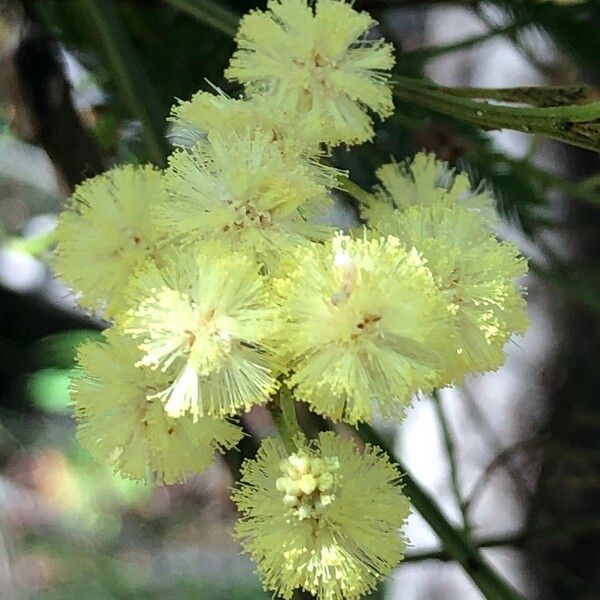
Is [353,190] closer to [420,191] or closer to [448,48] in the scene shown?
[420,191]

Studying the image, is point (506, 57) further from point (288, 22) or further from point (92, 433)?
point (92, 433)

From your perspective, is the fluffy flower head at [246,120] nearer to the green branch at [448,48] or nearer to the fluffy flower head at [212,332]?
the fluffy flower head at [212,332]

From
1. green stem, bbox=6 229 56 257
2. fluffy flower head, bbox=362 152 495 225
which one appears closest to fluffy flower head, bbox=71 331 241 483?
fluffy flower head, bbox=362 152 495 225

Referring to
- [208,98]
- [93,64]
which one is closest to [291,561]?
[208,98]

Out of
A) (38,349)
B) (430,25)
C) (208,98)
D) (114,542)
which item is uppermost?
(430,25)

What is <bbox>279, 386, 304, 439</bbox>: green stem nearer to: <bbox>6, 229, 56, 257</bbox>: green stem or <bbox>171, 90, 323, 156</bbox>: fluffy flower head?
<bbox>171, 90, 323, 156</bbox>: fluffy flower head

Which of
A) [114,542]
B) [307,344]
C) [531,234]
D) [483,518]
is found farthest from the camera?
[114,542]

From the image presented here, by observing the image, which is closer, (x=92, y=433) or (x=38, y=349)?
(x=92, y=433)

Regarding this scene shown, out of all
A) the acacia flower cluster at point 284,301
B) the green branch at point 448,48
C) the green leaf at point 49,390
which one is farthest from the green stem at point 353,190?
the green leaf at point 49,390
